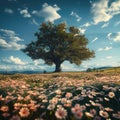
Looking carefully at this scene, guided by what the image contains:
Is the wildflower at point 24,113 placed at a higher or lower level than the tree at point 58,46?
lower

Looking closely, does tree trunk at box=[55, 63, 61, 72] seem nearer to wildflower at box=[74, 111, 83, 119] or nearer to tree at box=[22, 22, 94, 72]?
tree at box=[22, 22, 94, 72]

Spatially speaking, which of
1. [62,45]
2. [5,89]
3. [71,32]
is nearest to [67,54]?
[62,45]

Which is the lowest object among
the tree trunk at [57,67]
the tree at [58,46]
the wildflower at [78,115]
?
the wildflower at [78,115]

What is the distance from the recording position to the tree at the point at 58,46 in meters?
59.5

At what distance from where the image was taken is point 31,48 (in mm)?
60594

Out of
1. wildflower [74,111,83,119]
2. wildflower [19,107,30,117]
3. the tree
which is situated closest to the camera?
wildflower [74,111,83,119]

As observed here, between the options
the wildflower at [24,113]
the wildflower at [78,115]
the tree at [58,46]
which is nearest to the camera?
the wildflower at [78,115]

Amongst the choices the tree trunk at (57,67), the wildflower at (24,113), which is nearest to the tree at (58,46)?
the tree trunk at (57,67)

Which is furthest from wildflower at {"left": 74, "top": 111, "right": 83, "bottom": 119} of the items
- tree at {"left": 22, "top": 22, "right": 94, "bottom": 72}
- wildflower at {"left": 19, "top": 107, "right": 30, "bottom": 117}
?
tree at {"left": 22, "top": 22, "right": 94, "bottom": 72}

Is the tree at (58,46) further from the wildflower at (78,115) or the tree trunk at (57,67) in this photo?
the wildflower at (78,115)

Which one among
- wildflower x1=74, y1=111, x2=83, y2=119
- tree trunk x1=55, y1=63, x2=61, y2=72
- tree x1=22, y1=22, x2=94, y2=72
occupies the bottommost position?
wildflower x1=74, y1=111, x2=83, y2=119

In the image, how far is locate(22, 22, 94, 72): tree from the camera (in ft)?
195

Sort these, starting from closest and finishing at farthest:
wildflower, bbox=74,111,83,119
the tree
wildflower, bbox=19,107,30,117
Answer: wildflower, bbox=74,111,83,119
wildflower, bbox=19,107,30,117
the tree

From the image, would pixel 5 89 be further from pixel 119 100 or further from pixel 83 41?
pixel 83 41
